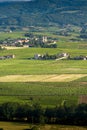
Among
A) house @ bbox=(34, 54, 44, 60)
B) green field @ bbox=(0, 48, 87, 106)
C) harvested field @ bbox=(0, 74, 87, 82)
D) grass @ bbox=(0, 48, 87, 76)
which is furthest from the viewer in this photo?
house @ bbox=(34, 54, 44, 60)

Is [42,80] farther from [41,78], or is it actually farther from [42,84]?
[42,84]

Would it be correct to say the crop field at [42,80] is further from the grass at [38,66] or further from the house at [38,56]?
the house at [38,56]

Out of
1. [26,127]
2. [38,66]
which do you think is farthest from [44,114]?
[38,66]

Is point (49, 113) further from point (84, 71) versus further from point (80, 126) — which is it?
point (84, 71)

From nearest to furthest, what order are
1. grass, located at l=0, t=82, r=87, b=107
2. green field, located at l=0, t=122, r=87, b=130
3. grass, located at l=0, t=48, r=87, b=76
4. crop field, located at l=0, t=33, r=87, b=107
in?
1. green field, located at l=0, t=122, r=87, b=130
2. grass, located at l=0, t=82, r=87, b=107
3. crop field, located at l=0, t=33, r=87, b=107
4. grass, located at l=0, t=48, r=87, b=76

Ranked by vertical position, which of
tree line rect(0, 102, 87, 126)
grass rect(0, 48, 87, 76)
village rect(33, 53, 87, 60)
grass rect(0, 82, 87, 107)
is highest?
tree line rect(0, 102, 87, 126)

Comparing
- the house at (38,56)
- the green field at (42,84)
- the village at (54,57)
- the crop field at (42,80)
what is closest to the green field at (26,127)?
the crop field at (42,80)

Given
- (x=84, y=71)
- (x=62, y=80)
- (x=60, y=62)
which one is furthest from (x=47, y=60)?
(x=62, y=80)

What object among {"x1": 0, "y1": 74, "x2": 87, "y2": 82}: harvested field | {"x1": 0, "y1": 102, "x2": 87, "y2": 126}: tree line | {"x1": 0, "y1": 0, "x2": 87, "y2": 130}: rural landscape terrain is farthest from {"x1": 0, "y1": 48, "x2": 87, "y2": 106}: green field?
{"x1": 0, "y1": 102, "x2": 87, "y2": 126}: tree line

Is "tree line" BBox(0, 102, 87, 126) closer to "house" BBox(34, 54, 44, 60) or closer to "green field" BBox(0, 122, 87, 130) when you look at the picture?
"green field" BBox(0, 122, 87, 130)
